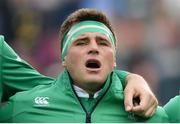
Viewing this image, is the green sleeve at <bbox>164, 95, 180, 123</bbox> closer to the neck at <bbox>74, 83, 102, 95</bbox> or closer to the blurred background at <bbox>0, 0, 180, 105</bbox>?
the neck at <bbox>74, 83, 102, 95</bbox>

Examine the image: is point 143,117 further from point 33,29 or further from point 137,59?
point 33,29

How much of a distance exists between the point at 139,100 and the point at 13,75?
624 millimetres

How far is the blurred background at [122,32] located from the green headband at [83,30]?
7.34 feet

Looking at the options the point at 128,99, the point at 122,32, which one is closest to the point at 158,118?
the point at 128,99

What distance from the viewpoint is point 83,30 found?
→ 12.1 feet

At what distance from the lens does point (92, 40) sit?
12.0 ft

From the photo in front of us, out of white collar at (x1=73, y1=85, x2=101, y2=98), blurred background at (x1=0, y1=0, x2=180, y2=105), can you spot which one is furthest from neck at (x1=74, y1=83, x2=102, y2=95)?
blurred background at (x1=0, y1=0, x2=180, y2=105)

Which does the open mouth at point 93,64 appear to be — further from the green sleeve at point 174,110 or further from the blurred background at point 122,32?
the blurred background at point 122,32

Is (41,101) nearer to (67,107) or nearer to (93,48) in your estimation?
(67,107)

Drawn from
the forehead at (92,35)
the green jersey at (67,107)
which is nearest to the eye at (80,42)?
the forehead at (92,35)

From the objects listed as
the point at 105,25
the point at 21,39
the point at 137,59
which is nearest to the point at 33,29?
the point at 21,39

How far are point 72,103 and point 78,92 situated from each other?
10 centimetres

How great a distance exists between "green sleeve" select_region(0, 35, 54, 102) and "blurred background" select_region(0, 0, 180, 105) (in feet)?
7.33

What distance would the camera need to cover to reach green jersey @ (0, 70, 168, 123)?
3.55 meters
